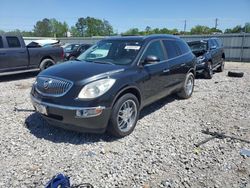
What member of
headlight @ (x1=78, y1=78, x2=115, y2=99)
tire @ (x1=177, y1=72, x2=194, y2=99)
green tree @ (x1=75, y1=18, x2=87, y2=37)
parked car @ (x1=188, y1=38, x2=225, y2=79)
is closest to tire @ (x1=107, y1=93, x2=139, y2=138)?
headlight @ (x1=78, y1=78, x2=115, y2=99)

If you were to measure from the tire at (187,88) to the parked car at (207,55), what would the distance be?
3.37 meters

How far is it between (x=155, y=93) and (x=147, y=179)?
7.72ft

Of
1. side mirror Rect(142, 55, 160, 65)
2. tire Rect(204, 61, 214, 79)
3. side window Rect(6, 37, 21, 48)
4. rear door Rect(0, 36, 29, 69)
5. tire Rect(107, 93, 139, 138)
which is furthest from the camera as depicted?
tire Rect(204, 61, 214, 79)

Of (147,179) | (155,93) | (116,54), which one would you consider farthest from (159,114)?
(147,179)

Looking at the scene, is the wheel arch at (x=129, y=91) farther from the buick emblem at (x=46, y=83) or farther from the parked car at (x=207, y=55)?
the parked car at (x=207, y=55)

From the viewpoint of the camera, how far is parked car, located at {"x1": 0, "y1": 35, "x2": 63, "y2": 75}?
31.8 ft

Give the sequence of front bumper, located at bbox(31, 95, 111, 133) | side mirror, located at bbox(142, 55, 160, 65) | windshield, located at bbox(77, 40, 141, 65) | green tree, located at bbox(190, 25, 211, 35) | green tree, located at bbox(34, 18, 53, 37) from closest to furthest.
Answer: front bumper, located at bbox(31, 95, 111, 133)
side mirror, located at bbox(142, 55, 160, 65)
windshield, located at bbox(77, 40, 141, 65)
green tree, located at bbox(190, 25, 211, 35)
green tree, located at bbox(34, 18, 53, 37)

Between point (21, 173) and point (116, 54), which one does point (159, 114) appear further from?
point (21, 173)

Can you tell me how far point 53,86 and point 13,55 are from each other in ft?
22.2

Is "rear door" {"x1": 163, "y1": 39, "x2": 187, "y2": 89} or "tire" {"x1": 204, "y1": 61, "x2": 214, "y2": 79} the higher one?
"rear door" {"x1": 163, "y1": 39, "x2": 187, "y2": 89}

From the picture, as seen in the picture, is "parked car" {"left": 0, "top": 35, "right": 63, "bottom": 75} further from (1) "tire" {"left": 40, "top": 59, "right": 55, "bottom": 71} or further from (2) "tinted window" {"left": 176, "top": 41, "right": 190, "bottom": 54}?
(2) "tinted window" {"left": 176, "top": 41, "right": 190, "bottom": 54}

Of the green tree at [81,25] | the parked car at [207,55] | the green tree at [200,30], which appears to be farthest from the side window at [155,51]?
the green tree at [81,25]

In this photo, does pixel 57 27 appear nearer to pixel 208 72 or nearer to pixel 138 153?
pixel 208 72

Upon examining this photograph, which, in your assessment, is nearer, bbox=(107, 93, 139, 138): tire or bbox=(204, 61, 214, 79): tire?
bbox=(107, 93, 139, 138): tire
